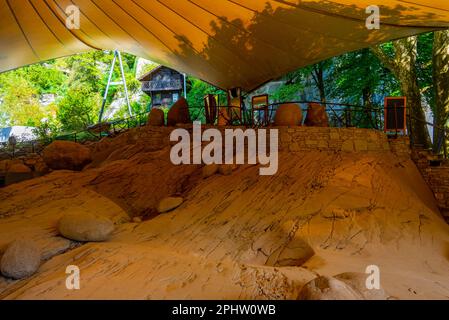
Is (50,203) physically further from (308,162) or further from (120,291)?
(308,162)

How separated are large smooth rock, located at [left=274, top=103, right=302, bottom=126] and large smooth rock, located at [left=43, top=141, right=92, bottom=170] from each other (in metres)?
4.80

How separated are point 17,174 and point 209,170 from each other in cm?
448

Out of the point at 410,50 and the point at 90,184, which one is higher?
the point at 410,50

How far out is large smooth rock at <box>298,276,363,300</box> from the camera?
2160 millimetres

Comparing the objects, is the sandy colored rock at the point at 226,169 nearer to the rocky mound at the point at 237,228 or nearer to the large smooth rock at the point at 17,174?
the rocky mound at the point at 237,228

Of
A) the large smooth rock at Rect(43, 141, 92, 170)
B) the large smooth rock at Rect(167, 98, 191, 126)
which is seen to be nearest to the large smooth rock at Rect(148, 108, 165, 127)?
the large smooth rock at Rect(167, 98, 191, 126)

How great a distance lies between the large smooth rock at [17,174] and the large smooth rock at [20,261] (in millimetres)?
4151

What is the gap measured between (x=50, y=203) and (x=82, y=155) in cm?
240

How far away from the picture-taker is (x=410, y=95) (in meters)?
8.25

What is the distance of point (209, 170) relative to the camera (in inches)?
231

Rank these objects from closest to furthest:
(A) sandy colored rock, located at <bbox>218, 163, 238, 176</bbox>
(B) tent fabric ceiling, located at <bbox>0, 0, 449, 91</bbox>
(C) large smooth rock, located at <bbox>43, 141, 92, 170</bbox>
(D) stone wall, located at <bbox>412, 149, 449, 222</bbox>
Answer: (B) tent fabric ceiling, located at <bbox>0, 0, 449, 91</bbox>
(A) sandy colored rock, located at <bbox>218, 163, 238, 176</bbox>
(D) stone wall, located at <bbox>412, 149, 449, 222</bbox>
(C) large smooth rock, located at <bbox>43, 141, 92, 170</bbox>

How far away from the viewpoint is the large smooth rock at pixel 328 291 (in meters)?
2.16

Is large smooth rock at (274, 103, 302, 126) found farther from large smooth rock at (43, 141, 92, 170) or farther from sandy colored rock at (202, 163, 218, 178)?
large smooth rock at (43, 141, 92, 170)
